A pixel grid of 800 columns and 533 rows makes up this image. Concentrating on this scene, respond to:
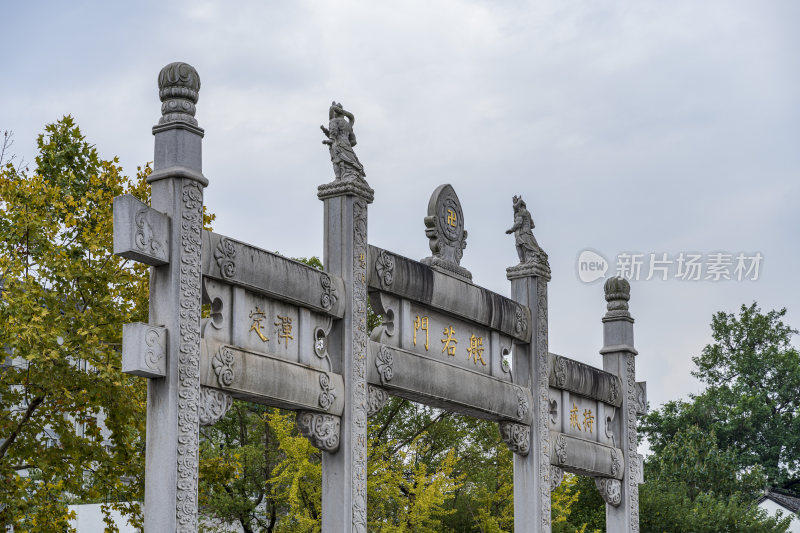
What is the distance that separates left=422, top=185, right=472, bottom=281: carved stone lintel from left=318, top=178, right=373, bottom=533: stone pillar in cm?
135

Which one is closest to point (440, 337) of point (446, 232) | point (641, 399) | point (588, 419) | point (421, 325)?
point (421, 325)

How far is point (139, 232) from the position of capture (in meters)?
7.55

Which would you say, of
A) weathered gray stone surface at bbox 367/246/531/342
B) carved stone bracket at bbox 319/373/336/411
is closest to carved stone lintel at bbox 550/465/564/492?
weathered gray stone surface at bbox 367/246/531/342

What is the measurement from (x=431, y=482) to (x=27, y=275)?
8.55 metres

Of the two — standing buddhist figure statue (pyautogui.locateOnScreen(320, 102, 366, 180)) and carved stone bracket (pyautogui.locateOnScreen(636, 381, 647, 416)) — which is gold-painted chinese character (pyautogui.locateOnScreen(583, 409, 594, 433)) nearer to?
carved stone bracket (pyautogui.locateOnScreen(636, 381, 647, 416))

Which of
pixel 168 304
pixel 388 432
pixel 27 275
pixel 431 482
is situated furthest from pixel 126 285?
pixel 388 432

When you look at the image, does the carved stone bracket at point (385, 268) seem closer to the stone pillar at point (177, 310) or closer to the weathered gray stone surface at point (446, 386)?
the weathered gray stone surface at point (446, 386)

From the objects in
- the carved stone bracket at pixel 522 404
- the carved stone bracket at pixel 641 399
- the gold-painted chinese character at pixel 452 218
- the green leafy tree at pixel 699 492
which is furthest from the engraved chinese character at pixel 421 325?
the green leafy tree at pixel 699 492

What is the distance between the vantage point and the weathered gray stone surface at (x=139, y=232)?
7.49 meters

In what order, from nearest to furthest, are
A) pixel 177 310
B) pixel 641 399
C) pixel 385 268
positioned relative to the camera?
pixel 177 310 → pixel 385 268 → pixel 641 399

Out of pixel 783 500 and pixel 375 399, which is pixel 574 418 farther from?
pixel 783 500

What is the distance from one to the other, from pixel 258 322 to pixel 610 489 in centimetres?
662

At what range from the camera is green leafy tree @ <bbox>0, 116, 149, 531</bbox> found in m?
11.3

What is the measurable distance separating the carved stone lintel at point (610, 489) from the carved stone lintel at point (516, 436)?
7.57 feet
